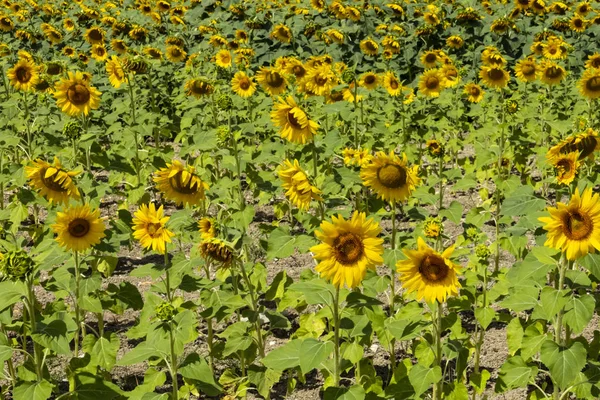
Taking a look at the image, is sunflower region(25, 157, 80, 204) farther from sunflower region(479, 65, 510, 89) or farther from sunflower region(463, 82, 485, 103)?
sunflower region(463, 82, 485, 103)

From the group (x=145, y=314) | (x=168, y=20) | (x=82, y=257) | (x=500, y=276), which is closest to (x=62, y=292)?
(x=82, y=257)

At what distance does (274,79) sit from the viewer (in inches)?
240

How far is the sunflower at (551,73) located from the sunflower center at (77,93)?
4972mm

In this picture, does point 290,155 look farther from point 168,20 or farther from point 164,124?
point 168,20

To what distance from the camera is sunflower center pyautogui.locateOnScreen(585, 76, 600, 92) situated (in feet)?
19.6

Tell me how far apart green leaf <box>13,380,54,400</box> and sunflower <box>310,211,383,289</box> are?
143cm

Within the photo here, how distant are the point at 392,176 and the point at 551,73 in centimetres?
440

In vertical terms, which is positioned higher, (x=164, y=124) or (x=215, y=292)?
(x=215, y=292)

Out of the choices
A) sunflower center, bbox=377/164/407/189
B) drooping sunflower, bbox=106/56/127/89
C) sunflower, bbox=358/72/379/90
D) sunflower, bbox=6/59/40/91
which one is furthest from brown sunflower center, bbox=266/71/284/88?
sunflower center, bbox=377/164/407/189

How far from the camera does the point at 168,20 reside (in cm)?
1453

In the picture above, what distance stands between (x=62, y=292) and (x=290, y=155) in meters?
3.28

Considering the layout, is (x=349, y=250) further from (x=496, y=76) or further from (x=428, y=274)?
(x=496, y=76)

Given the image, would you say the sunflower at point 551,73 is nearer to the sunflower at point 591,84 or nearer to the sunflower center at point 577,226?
the sunflower at point 591,84

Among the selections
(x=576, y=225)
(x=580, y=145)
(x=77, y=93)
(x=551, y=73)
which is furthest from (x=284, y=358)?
(x=551, y=73)
